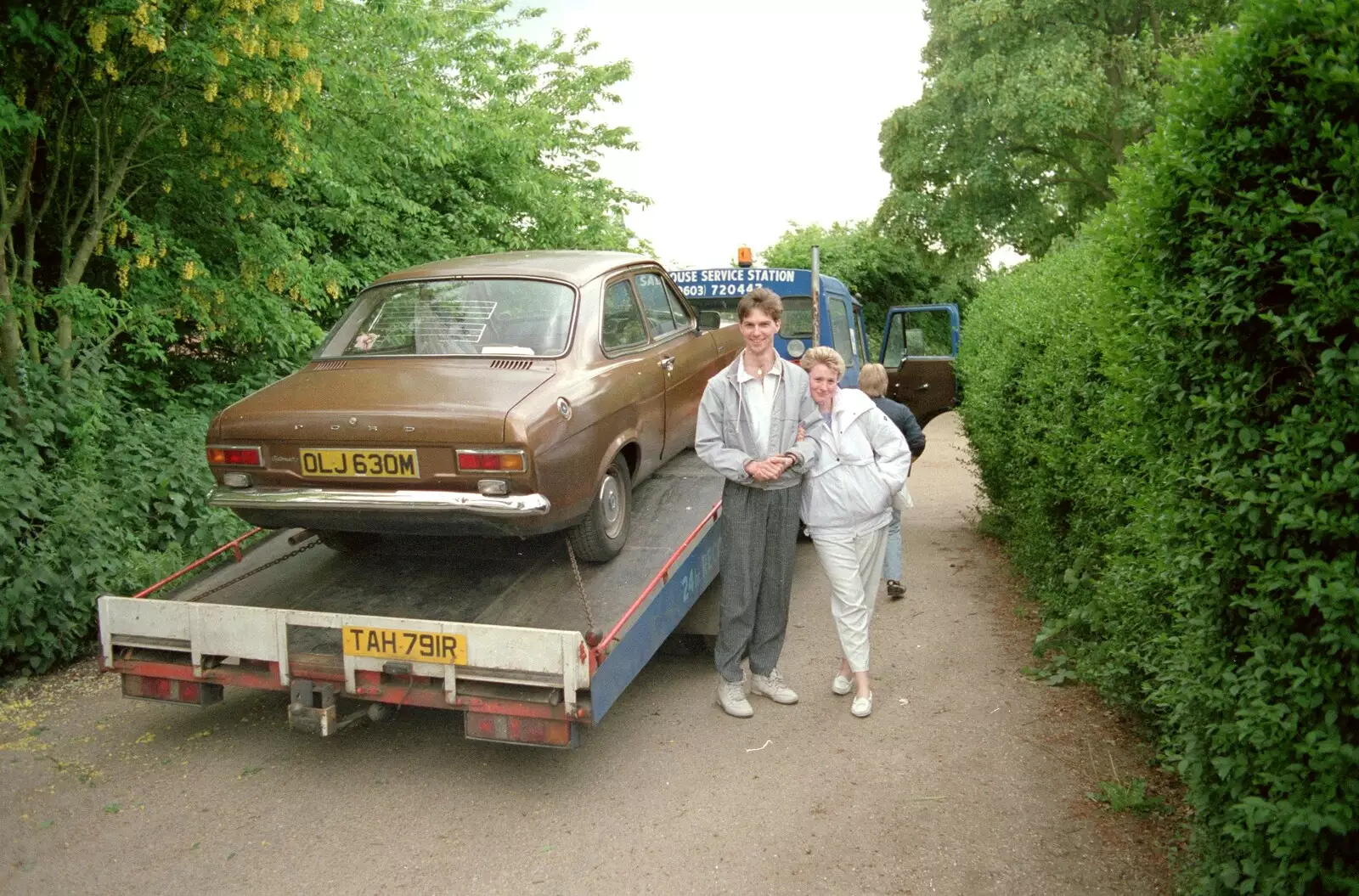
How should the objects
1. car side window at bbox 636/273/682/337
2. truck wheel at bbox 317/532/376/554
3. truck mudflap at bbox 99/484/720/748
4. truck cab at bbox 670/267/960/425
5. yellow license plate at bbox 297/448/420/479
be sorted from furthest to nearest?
truck cab at bbox 670/267/960/425 → car side window at bbox 636/273/682/337 → truck wheel at bbox 317/532/376/554 → yellow license plate at bbox 297/448/420/479 → truck mudflap at bbox 99/484/720/748

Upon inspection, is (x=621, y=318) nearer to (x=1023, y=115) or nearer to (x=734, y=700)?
(x=734, y=700)

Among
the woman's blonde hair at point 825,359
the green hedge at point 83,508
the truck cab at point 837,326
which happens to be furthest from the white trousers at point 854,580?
the green hedge at point 83,508

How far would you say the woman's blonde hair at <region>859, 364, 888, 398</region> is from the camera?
760 centimetres

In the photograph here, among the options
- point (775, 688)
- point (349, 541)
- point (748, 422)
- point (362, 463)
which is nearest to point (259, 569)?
point (349, 541)

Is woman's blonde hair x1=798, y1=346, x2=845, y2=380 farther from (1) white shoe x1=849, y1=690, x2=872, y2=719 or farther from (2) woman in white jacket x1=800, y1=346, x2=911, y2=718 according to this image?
(1) white shoe x1=849, y1=690, x2=872, y2=719

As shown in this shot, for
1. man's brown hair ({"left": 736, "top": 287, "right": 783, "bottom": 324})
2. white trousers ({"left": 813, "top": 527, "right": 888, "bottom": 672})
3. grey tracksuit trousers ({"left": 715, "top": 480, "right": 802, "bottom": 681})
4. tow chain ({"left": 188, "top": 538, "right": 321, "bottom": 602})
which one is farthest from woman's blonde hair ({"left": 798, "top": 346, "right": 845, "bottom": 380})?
tow chain ({"left": 188, "top": 538, "right": 321, "bottom": 602})

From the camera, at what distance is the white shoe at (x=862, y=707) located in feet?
18.2

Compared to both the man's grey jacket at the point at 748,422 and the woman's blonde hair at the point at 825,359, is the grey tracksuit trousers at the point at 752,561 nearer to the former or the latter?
the man's grey jacket at the point at 748,422

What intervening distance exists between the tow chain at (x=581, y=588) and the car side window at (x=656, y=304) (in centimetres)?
181

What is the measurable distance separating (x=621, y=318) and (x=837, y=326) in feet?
18.8

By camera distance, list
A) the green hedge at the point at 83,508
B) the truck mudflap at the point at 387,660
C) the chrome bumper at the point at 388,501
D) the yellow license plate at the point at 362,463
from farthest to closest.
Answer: the green hedge at the point at 83,508 < the yellow license plate at the point at 362,463 < the chrome bumper at the point at 388,501 < the truck mudflap at the point at 387,660

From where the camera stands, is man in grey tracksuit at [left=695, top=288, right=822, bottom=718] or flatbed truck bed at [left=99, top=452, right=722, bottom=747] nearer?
flatbed truck bed at [left=99, top=452, right=722, bottom=747]

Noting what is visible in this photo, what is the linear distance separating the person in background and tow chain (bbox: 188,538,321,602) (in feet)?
12.5

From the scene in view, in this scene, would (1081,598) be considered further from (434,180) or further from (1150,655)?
(434,180)
